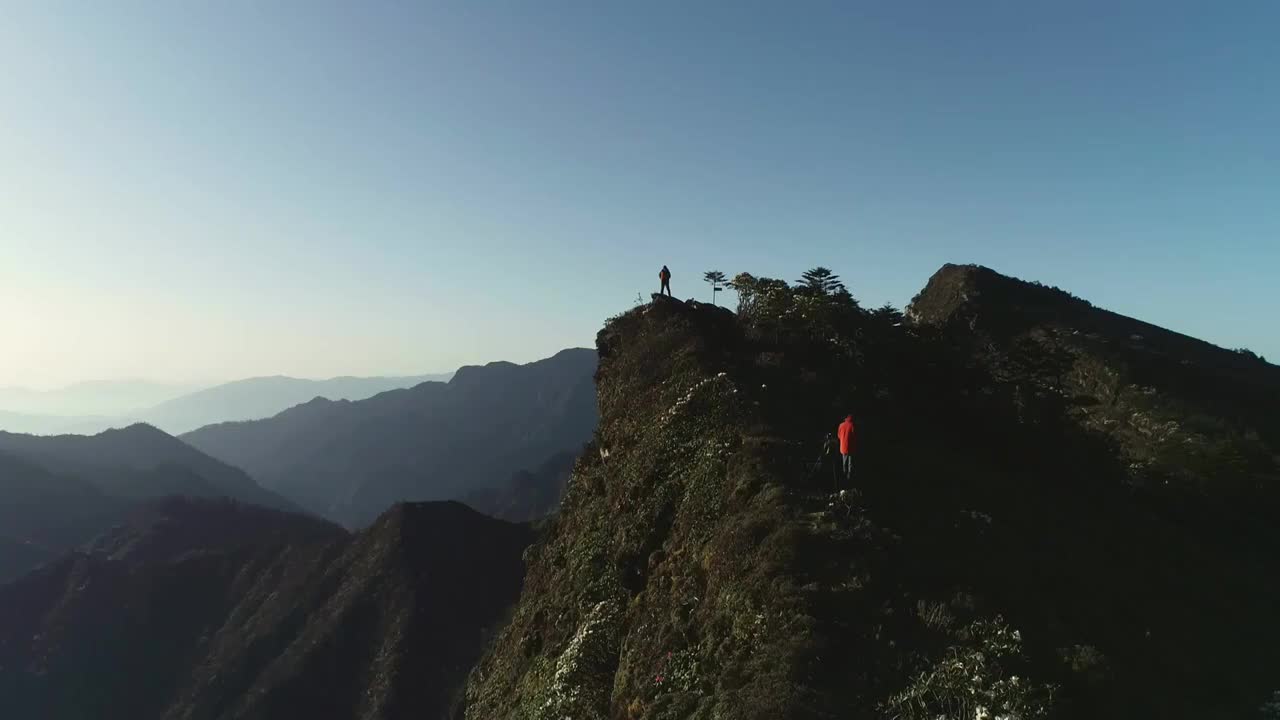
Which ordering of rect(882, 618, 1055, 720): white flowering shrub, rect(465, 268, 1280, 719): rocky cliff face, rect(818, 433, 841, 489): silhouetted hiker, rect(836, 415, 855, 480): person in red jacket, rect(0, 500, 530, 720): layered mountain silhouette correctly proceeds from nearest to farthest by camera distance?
rect(882, 618, 1055, 720): white flowering shrub, rect(465, 268, 1280, 719): rocky cliff face, rect(836, 415, 855, 480): person in red jacket, rect(818, 433, 841, 489): silhouetted hiker, rect(0, 500, 530, 720): layered mountain silhouette

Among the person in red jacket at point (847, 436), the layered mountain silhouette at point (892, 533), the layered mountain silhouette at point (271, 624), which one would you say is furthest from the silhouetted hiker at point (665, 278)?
the layered mountain silhouette at point (271, 624)

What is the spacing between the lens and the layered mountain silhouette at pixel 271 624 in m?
100

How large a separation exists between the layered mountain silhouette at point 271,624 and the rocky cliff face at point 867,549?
280ft

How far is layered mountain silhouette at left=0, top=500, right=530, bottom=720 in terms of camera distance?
100 m

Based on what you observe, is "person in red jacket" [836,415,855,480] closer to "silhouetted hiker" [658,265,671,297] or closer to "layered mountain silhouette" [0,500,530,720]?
"silhouetted hiker" [658,265,671,297]

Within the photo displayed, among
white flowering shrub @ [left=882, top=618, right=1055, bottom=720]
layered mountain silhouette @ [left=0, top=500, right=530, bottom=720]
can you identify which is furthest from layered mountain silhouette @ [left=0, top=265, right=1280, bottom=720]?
layered mountain silhouette @ [left=0, top=500, right=530, bottom=720]

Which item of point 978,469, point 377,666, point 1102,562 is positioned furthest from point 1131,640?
point 377,666

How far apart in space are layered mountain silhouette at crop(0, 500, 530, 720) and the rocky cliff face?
280 ft

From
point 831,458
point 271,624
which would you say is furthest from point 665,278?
point 271,624

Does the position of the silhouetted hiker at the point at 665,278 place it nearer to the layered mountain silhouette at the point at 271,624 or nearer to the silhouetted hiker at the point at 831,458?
the silhouetted hiker at the point at 831,458

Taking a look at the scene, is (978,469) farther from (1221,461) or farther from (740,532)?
(1221,461)

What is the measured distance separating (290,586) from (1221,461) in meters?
145

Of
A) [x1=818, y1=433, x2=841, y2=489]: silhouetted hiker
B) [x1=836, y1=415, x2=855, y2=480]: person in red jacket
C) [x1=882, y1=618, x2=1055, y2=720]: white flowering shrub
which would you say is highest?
[x1=836, y1=415, x2=855, y2=480]: person in red jacket

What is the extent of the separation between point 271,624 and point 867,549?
13269 cm
